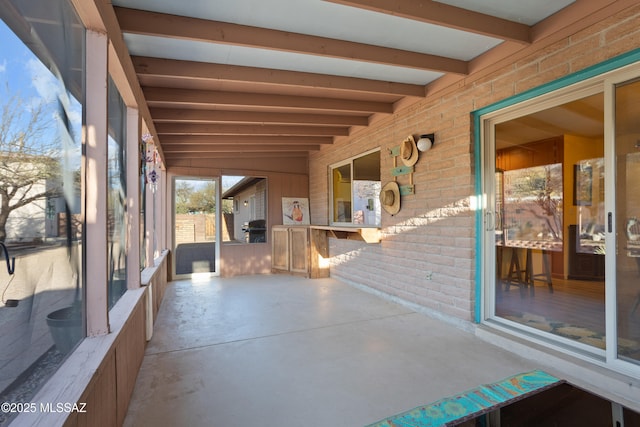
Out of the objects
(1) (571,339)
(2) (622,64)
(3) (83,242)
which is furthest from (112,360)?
(2) (622,64)

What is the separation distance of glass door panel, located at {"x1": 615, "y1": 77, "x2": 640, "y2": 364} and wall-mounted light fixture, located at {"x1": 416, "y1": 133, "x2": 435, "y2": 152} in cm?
176

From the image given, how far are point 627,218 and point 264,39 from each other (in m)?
3.03

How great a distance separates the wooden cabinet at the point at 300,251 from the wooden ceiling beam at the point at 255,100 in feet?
9.79

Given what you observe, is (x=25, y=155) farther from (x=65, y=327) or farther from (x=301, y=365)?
(x=301, y=365)

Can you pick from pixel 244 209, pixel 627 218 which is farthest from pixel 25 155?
pixel 244 209

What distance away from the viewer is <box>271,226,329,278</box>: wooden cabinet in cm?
675

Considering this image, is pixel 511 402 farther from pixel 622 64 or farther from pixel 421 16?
pixel 421 16

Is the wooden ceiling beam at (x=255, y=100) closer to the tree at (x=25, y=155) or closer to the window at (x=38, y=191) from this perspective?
the window at (x=38, y=191)

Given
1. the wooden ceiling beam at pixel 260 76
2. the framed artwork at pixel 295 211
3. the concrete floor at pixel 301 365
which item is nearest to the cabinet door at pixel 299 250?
the framed artwork at pixel 295 211

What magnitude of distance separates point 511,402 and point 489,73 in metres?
2.91

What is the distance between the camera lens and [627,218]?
235 cm

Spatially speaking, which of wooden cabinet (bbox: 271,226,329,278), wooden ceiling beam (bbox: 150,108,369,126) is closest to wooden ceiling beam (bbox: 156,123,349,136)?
wooden ceiling beam (bbox: 150,108,369,126)

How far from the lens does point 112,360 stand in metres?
1.75

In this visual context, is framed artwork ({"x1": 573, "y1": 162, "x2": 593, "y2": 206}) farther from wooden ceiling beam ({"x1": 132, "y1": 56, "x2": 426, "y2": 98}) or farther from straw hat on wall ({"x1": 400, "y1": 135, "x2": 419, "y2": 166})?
wooden ceiling beam ({"x1": 132, "y1": 56, "x2": 426, "y2": 98})
